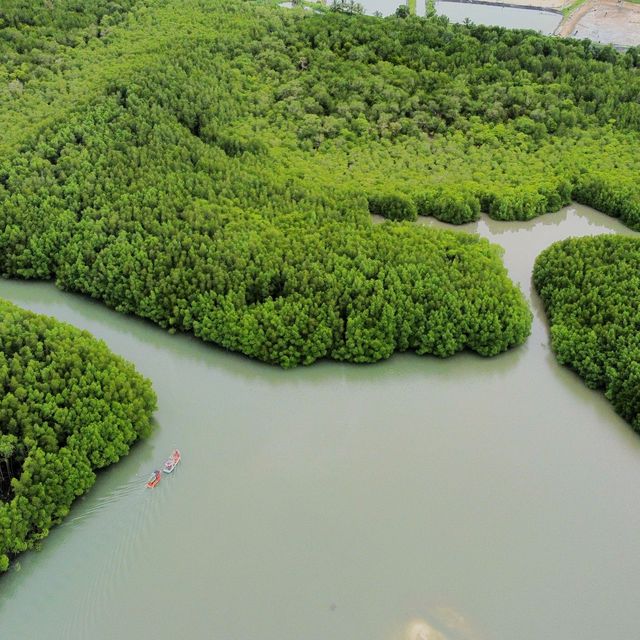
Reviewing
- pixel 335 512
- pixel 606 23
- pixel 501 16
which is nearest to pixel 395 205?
pixel 335 512

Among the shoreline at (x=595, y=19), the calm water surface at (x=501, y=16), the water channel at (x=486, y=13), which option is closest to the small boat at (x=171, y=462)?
the water channel at (x=486, y=13)

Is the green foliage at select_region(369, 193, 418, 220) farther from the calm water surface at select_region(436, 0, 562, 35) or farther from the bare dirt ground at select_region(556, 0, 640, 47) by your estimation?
the calm water surface at select_region(436, 0, 562, 35)

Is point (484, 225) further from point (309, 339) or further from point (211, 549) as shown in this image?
point (211, 549)

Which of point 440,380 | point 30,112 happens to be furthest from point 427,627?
point 30,112

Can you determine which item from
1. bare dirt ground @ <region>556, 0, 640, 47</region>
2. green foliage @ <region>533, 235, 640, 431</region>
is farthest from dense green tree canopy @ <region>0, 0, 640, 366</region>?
bare dirt ground @ <region>556, 0, 640, 47</region>

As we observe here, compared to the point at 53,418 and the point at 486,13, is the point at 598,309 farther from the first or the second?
the point at 486,13
